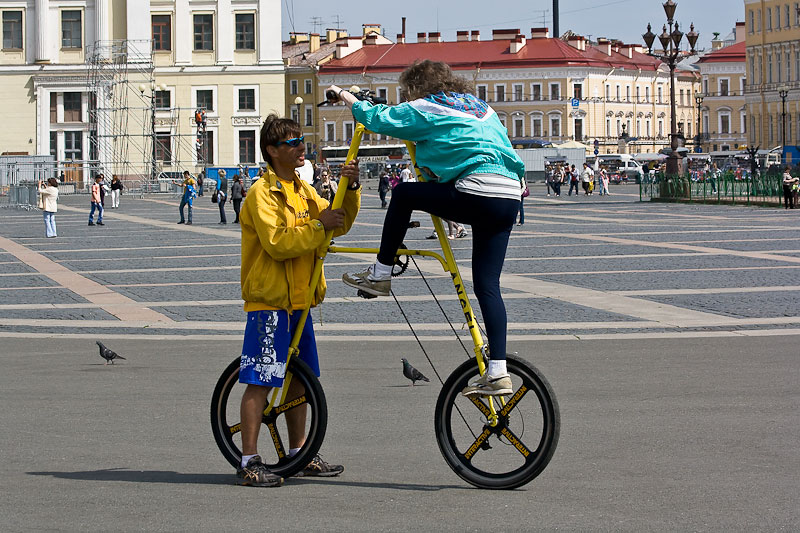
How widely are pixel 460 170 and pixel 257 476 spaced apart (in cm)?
167

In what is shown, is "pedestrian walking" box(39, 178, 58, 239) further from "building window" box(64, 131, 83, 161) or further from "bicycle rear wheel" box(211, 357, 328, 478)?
"building window" box(64, 131, 83, 161)

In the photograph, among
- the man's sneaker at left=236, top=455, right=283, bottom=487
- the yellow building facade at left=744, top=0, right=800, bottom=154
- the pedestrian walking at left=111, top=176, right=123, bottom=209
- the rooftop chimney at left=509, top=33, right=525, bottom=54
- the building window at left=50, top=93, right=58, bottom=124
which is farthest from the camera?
the rooftop chimney at left=509, top=33, right=525, bottom=54

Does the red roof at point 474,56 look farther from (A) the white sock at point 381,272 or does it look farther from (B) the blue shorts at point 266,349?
(A) the white sock at point 381,272

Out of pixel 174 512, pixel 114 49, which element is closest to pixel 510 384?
pixel 174 512

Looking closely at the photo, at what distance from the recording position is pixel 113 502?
545 centimetres

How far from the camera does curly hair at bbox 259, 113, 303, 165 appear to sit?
571cm

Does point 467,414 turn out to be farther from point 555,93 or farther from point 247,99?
point 555,93

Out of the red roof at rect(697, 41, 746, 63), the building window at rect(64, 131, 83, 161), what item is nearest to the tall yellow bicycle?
the building window at rect(64, 131, 83, 161)

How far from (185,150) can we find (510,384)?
77.3 metres

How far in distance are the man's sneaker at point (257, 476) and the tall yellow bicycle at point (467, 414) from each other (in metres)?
0.08

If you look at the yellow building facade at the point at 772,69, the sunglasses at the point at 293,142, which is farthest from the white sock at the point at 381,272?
the yellow building facade at the point at 772,69

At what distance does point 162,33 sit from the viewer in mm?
81250

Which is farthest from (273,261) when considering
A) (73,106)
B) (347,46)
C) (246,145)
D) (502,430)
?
(347,46)

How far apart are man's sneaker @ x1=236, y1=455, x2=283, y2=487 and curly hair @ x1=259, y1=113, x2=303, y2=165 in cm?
138
